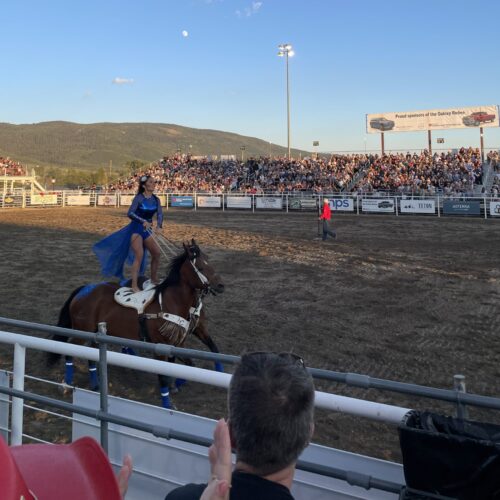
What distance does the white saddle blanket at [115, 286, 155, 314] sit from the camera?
231 inches

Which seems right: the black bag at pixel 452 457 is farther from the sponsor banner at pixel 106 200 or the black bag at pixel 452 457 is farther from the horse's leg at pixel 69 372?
the sponsor banner at pixel 106 200

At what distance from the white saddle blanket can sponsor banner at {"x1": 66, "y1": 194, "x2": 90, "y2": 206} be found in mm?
34893

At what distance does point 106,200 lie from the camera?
38.8 m

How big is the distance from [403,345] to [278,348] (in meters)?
1.93

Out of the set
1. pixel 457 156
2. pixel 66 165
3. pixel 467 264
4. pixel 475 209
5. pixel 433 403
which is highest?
pixel 66 165

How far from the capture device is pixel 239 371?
60.4 inches

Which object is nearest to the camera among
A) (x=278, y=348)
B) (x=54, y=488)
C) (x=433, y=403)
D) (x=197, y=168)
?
(x=54, y=488)

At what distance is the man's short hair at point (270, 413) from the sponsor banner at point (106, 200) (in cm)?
3874

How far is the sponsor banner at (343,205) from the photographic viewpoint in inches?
1229

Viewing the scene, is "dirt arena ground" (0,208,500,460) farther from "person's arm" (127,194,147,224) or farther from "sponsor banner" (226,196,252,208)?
"sponsor banner" (226,196,252,208)

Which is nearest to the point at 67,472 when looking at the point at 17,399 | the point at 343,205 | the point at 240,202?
the point at 17,399

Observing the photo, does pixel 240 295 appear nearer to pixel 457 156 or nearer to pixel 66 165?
pixel 457 156

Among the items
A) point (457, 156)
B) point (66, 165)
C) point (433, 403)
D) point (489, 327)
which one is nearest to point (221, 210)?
point (457, 156)

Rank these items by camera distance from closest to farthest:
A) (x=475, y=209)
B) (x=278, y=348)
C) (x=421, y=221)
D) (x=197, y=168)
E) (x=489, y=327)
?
1. (x=278, y=348)
2. (x=489, y=327)
3. (x=421, y=221)
4. (x=475, y=209)
5. (x=197, y=168)
